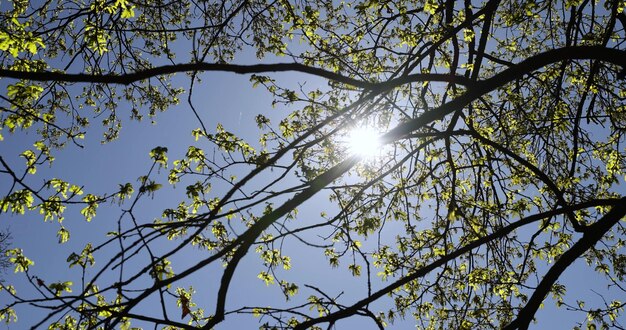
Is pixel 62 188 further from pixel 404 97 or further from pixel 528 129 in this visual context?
pixel 528 129

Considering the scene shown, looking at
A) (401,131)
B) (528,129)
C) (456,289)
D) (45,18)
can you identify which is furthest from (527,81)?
(45,18)

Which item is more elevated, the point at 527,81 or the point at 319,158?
the point at 527,81

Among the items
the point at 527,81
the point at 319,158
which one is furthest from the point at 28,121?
the point at 527,81

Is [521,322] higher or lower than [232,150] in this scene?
lower

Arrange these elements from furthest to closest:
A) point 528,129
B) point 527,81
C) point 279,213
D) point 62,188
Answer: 1. point 527,81
2. point 528,129
3. point 62,188
4. point 279,213

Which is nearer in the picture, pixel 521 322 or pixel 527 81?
pixel 521 322

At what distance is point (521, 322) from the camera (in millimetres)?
2664

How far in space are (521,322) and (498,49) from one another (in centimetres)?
696

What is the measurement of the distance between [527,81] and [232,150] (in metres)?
5.51

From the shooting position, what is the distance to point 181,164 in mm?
5367

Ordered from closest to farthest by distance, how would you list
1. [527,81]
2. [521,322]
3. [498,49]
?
[521,322], [527,81], [498,49]

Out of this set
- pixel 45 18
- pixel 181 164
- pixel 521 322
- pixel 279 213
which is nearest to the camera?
pixel 279 213

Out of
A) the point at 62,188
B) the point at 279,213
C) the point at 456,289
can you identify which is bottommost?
the point at 279,213

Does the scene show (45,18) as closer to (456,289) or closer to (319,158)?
(319,158)
